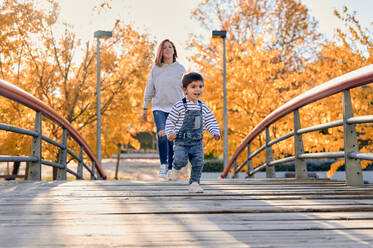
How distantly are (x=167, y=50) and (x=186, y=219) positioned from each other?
140 inches

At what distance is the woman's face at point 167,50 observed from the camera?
18.1ft

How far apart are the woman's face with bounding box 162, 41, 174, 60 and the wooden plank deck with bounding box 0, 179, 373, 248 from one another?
2.60 metres

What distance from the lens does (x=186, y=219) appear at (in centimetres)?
238

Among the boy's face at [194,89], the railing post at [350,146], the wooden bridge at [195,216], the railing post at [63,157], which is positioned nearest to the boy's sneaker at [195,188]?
the wooden bridge at [195,216]

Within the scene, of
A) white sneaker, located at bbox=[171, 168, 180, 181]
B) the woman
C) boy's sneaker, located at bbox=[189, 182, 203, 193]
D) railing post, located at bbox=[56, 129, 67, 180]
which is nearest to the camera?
boy's sneaker, located at bbox=[189, 182, 203, 193]

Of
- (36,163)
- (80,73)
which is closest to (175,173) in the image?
(36,163)

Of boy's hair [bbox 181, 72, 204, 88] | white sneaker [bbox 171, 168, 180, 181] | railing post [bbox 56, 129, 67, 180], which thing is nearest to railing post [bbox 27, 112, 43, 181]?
railing post [bbox 56, 129, 67, 180]

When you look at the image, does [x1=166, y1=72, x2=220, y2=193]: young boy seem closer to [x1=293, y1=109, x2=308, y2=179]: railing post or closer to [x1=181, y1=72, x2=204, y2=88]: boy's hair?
[x1=181, y1=72, x2=204, y2=88]: boy's hair

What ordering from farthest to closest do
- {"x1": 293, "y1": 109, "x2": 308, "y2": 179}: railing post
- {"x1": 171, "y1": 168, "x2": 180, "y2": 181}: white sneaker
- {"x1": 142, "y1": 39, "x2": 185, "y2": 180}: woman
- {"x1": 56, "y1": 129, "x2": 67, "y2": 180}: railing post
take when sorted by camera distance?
1. {"x1": 56, "y1": 129, "x2": 67, "y2": 180}: railing post
2. {"x1": 142, "y1": 39, "x2": 185, "y2": 180}: woman
3. {"x1": 293, "y1": 109, "x2": 308, "y2": 179}: railing post
4. {"x1": 171, "y1": 168, "x2": 180, "y2": 181}: white sneaker

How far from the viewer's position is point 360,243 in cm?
187

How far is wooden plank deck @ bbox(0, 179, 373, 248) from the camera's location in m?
1.91

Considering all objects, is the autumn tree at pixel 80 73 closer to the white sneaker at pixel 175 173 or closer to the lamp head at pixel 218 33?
the lamp head at pixel 218 33

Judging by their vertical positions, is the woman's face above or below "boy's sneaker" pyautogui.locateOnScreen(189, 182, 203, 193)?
above

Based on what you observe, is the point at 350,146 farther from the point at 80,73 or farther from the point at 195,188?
the point at 80,73
